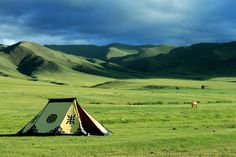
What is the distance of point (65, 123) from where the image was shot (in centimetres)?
3256

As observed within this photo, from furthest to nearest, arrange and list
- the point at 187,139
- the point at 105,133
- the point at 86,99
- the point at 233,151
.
Answer: the point at 86,99 < the point at 105,133 < the point at 187,139 < the point at 233,151

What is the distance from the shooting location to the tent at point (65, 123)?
3247 centimetres

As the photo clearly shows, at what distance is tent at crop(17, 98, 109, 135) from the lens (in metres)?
32.5

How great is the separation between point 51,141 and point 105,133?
188 inches

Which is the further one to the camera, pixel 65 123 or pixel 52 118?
pixel 52 118

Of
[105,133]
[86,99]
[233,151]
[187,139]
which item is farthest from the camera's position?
[86,99]

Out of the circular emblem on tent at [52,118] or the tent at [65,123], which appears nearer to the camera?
the tent at [65,123]

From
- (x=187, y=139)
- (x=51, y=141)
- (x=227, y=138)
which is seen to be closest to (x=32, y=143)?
(x=51, y=141)

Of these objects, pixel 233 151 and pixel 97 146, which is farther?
pixel 97 146

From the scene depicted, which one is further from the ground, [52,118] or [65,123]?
[52,118]

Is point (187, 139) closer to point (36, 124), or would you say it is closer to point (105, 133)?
point (105, 133)

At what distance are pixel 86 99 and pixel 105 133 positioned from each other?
6246 centimetres

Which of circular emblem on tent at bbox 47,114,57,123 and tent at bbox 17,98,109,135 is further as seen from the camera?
circular emblem on tent at bbox 47,114,57,123

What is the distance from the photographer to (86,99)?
311 feet
